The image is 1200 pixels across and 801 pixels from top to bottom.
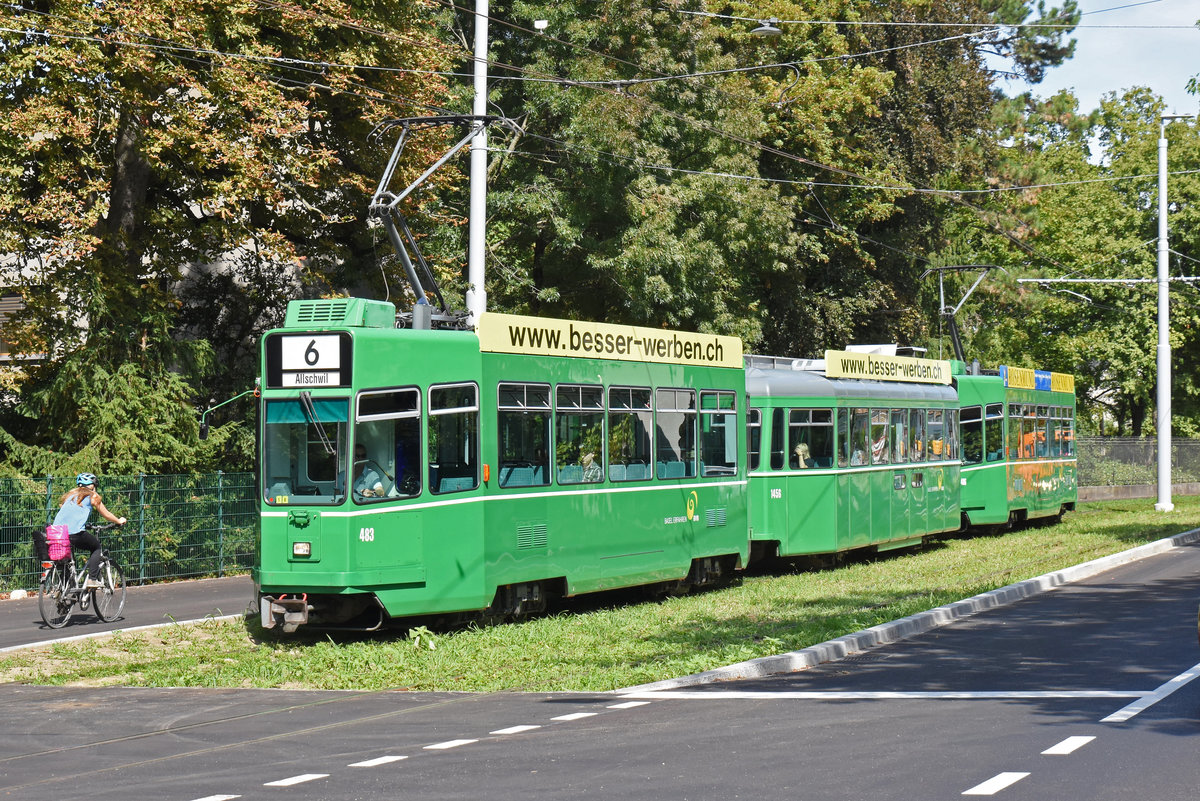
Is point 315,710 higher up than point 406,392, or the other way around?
point 406,392

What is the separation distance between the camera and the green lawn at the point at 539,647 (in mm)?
12703

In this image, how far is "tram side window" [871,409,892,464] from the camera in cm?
2500

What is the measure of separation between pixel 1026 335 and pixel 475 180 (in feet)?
137

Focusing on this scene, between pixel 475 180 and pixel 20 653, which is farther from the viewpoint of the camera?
pixel 475 180

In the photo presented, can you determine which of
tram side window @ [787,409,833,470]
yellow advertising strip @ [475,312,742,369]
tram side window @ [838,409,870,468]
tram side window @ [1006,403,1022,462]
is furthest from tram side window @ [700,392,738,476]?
tram side window @ [1006,403,1022,462]

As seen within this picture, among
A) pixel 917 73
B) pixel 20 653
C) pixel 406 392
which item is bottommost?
pixel 20 653

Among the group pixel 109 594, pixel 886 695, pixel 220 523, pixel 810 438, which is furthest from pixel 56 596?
pixel 810 438

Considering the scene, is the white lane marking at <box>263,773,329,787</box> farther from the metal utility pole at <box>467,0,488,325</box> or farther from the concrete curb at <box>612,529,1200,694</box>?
the metal utility pole at <box>467,0,488,325</box>

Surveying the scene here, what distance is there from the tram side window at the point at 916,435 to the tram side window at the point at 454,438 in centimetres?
1294

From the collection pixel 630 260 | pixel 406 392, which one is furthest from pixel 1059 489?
pixel 406 392

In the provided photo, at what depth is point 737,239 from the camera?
3444 cm

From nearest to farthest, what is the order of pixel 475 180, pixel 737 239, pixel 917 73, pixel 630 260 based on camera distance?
pixel 475 180
pixel 630 260
pixel 737 239
pixel 917 73

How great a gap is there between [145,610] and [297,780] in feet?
37.4

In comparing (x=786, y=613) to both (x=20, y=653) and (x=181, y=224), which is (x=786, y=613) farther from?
(x=181, y=224)
